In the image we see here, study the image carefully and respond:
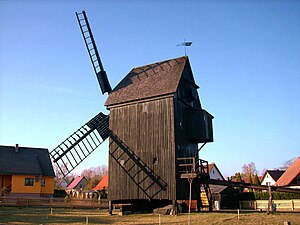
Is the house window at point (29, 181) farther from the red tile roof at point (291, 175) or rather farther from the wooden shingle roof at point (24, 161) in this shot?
the red tile roof at point (291, 175)

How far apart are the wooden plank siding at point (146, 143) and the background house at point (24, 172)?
18198 mm

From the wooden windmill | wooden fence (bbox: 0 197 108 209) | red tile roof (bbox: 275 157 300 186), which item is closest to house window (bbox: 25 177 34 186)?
wooden fence (bbox: 0 197 108 209)

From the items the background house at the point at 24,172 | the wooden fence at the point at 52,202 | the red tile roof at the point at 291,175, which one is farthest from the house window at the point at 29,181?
the red tile roof at the point at 291,175

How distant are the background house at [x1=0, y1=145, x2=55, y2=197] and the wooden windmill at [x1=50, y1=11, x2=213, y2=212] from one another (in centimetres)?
1413

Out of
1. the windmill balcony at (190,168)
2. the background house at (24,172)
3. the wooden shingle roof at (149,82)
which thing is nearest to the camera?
the windmill balcony at (190,168)

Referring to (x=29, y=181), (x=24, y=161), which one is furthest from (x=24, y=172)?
(x=24, y=161)

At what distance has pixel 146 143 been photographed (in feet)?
83.0

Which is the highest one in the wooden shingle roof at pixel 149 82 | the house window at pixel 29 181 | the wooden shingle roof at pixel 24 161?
the wooden shingle roof at pixel 149 82

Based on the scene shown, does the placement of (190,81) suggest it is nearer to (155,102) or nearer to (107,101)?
(155,102)

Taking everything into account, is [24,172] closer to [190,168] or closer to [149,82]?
[149,82]

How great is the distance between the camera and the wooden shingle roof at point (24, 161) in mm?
40594

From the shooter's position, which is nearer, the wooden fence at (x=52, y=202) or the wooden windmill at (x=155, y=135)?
the wooden windmill at (x=155, y=135)

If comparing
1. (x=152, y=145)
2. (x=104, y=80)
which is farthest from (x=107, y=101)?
(x=152, y=145)

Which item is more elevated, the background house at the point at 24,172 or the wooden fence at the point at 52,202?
the background house at the point at 24,172
